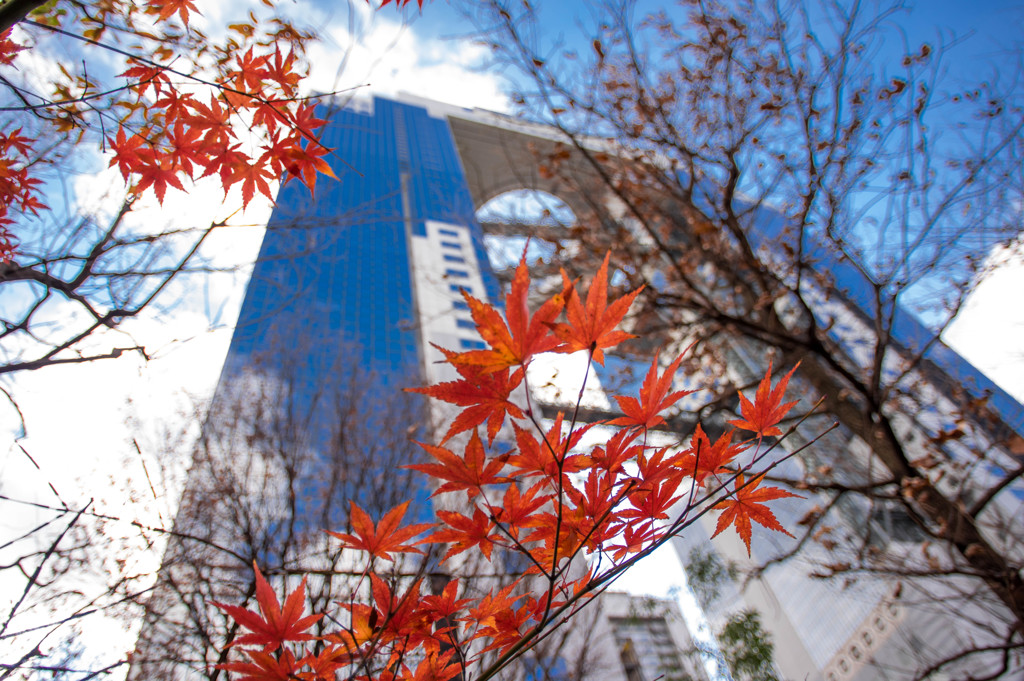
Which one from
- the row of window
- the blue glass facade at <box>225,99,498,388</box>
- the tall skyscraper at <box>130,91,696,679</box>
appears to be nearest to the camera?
the tall skyscraper at <box>130,91,696,679</box>

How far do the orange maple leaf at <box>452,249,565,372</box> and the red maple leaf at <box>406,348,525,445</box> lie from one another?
0.06ft

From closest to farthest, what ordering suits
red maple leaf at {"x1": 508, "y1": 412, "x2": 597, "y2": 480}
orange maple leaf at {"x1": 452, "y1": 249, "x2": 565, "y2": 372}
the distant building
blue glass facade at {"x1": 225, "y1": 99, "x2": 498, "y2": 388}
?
orange maple leaf at {"x1": 452, "y1": 249, "x2": 565, "y2": 372} < red maple leaf at {"x1": 508, "y1": 412, "x2": 597, "y2": 480} < blue glass facade at {"x1": 225, "y1": 99, "x2": 498, "y2": 388} < the distant building

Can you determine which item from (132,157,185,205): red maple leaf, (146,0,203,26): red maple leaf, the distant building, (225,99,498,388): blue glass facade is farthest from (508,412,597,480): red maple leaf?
the distant building

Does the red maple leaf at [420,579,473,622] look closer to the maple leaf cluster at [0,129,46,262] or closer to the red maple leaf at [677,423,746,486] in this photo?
the red maple leaf at [677,423,746,486]

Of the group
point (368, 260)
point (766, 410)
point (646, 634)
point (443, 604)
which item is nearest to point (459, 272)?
point (368, 260)

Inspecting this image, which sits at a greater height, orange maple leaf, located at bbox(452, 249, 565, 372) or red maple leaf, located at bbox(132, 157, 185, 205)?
red maple leaf, located at bbox(132, 157, 185, 205)

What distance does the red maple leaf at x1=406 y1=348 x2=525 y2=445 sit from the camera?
60cm

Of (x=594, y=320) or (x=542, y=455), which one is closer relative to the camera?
(x=594, y=320)

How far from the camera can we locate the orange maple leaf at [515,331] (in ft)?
1.86

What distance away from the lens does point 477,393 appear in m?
0.63

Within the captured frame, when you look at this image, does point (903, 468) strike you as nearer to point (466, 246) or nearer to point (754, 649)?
point (754, 649)

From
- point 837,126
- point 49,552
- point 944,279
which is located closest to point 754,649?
point 944,279

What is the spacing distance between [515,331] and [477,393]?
0.10m

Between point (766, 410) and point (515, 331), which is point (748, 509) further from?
point (515, 331)
